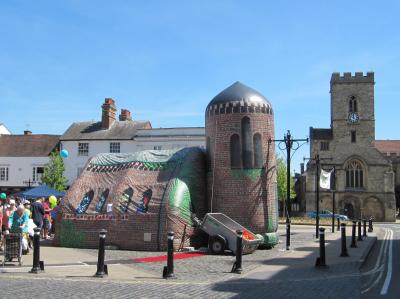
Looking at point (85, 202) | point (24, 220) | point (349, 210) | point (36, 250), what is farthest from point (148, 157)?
point (349, 210)

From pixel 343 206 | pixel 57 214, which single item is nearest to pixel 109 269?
pixel 57 214

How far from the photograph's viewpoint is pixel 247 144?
63.8ft

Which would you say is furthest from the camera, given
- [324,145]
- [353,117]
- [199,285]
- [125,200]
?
[324,145]

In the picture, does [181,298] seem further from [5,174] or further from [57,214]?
[5,174]

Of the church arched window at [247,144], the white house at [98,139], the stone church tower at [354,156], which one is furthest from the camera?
the stone church tower at [354,156]

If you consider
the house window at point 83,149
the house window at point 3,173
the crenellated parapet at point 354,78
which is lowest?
the house window at point 3,173

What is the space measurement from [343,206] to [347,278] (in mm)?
62192

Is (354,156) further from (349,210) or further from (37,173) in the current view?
(37,173)

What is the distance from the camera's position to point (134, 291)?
10078mm

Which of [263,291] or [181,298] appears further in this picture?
[263,291]

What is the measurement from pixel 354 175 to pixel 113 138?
1467 inches

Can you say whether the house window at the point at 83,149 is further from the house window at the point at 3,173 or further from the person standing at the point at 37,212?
the person standing at the point at 37,212

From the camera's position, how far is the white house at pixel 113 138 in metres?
50.9

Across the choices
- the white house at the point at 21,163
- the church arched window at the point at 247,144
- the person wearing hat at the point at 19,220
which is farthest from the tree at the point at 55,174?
the person wearing hat at the point at 19,220
